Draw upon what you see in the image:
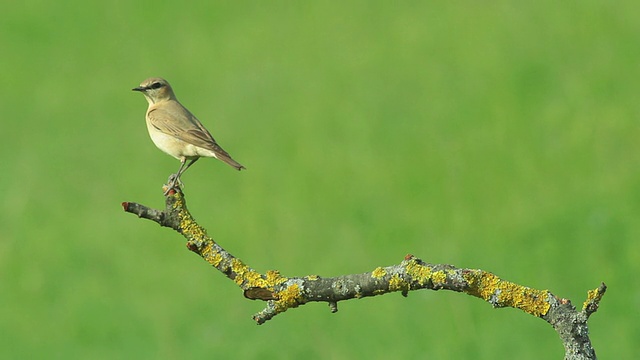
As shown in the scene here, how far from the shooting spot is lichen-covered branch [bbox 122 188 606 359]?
23.2ft

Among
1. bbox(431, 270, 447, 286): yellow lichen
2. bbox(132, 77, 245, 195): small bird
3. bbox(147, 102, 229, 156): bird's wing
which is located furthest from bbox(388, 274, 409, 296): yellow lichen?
bbox(147, 102, 229, 156): bird's wing

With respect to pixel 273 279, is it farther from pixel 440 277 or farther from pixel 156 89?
pixel 156 89

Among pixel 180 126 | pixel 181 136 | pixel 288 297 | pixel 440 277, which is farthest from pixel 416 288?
pixel 180 126

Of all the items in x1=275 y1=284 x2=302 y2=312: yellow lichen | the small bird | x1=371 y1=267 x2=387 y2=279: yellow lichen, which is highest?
the small bird

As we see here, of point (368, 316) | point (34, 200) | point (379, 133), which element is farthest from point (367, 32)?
point (368, 316)

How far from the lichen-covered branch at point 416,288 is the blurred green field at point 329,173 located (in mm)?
19303

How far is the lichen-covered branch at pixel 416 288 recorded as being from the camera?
23.2 ft

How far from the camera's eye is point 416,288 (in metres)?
7.15

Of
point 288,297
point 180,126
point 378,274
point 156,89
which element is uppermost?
point 156,89

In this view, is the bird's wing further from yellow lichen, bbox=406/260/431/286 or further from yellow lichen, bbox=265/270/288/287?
yellow lichen, bbox=406/260/431/286

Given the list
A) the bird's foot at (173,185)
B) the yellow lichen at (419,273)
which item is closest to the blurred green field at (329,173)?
the bird's foot at (173,185)

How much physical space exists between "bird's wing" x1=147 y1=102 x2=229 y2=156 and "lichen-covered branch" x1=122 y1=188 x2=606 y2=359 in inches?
82.5

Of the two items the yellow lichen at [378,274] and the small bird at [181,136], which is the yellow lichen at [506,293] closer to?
the yellow lichen at [378,274]

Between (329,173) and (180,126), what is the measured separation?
969 inches
